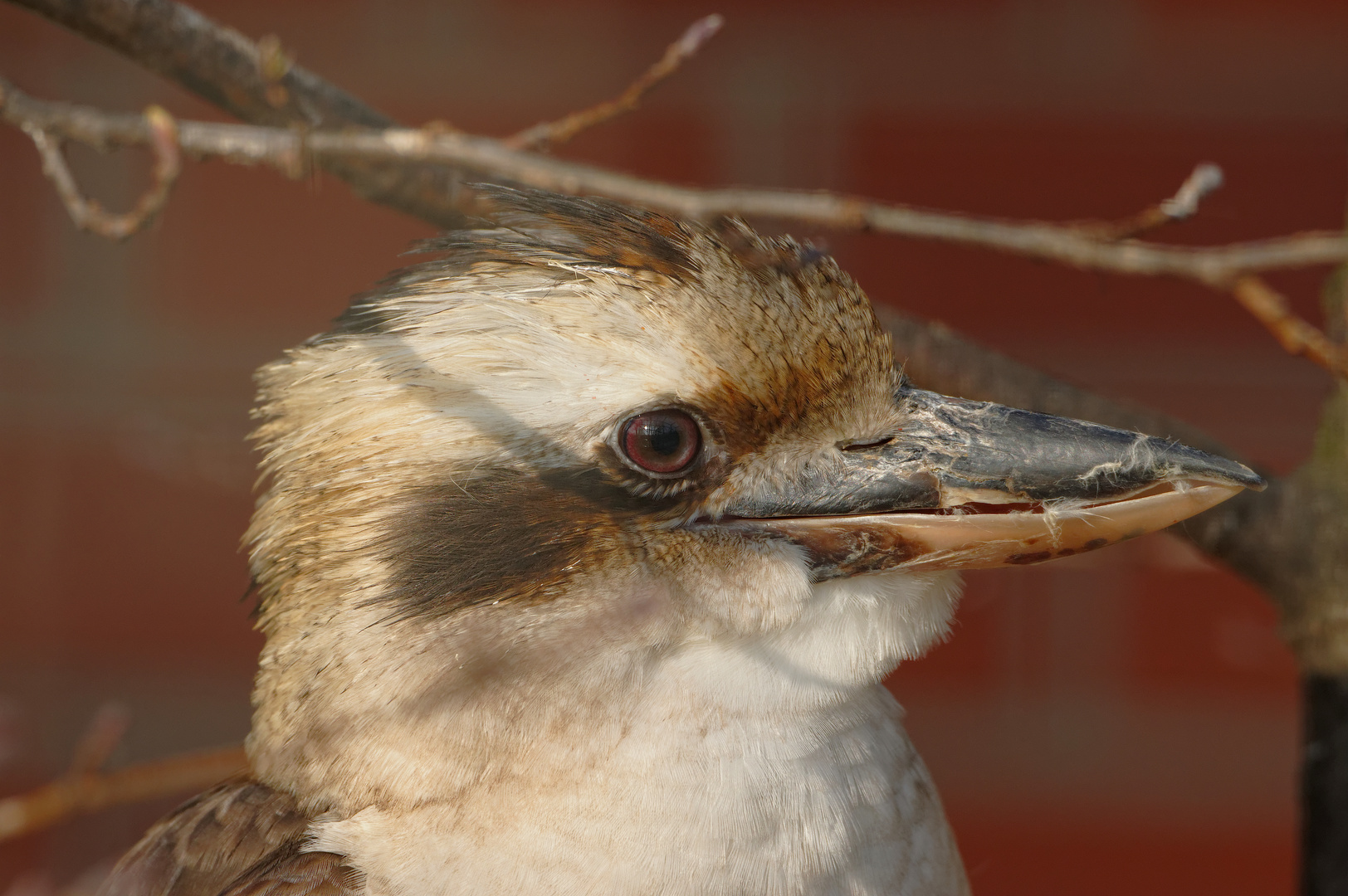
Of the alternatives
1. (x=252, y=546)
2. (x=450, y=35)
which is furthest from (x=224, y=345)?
(x=252, y=546)

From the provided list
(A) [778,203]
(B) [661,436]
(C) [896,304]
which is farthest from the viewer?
(C) [896,304]

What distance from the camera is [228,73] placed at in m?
0.88

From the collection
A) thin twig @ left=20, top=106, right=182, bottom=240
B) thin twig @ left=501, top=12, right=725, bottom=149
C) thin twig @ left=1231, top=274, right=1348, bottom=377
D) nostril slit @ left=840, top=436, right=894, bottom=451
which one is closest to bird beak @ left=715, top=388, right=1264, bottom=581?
nostril slit @ left=840, top=436, right=894, bottom=451

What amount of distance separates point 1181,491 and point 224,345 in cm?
143

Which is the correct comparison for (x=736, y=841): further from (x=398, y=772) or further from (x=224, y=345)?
(x=224, y=345)

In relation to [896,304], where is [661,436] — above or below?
below

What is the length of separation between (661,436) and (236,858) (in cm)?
44

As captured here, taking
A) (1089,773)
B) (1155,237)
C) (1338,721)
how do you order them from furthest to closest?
(1089,773), (1155,237), (1338,721)

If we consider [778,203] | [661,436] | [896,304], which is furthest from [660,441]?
[896,304]

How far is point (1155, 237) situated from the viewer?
5.59ft

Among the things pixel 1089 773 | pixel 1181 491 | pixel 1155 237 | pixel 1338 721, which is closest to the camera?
pixel 1181 491

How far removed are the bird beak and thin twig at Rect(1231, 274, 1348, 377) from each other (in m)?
0.13

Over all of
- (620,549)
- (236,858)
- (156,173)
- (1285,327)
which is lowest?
(236,858)

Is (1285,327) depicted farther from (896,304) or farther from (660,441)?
(896,304)
